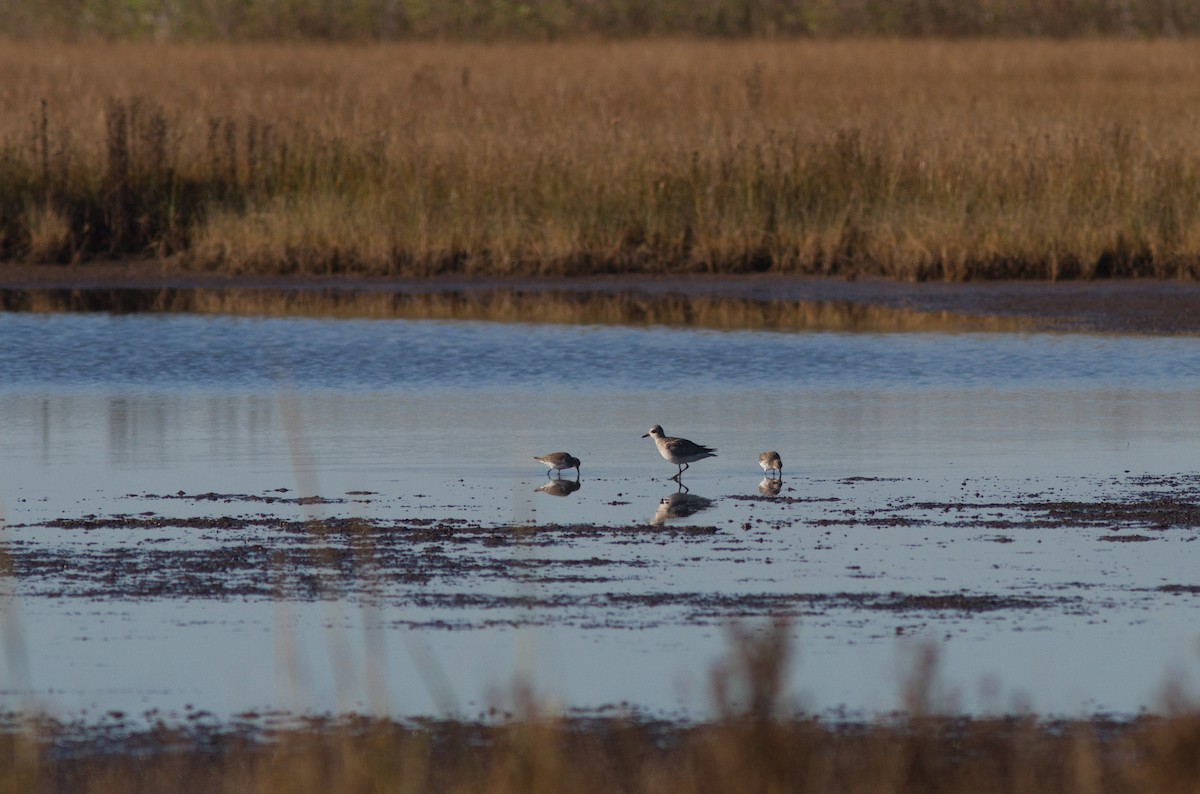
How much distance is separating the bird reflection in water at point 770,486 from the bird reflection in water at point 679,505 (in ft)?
0.91

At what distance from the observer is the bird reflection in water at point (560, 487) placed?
9.66 meters

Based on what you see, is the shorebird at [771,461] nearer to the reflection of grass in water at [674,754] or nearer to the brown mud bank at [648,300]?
the reflection of grass in water at [674,754]

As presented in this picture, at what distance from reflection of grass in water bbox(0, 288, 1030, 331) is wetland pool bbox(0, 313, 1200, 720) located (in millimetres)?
1100

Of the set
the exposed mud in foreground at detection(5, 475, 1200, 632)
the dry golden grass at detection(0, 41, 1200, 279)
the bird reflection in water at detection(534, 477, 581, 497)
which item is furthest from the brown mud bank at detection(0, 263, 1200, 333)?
the exposed mud in foreground at detection(5, 475, 1200, 632)

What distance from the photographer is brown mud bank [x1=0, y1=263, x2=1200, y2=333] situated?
640 inches

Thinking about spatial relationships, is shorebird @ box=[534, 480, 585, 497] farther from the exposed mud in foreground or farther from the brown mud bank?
the brown mud bank

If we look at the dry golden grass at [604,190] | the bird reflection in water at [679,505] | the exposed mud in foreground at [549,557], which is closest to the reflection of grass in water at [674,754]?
the exposed mud in foreground at [549,557]

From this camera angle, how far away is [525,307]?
1722 cm

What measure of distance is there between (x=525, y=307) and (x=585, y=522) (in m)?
8.43

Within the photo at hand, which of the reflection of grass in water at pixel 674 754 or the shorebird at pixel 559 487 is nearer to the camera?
the reflection of grass in water at pixel 674 754

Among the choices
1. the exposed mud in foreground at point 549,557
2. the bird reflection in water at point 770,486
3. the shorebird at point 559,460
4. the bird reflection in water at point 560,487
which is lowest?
the exposed mud in foreground at point 549,557

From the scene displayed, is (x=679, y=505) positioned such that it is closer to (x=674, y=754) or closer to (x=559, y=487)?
(x=559, y=487)

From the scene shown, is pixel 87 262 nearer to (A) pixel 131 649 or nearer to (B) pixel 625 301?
(B) pixel 625 301

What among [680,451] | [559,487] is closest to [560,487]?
[559,487]
